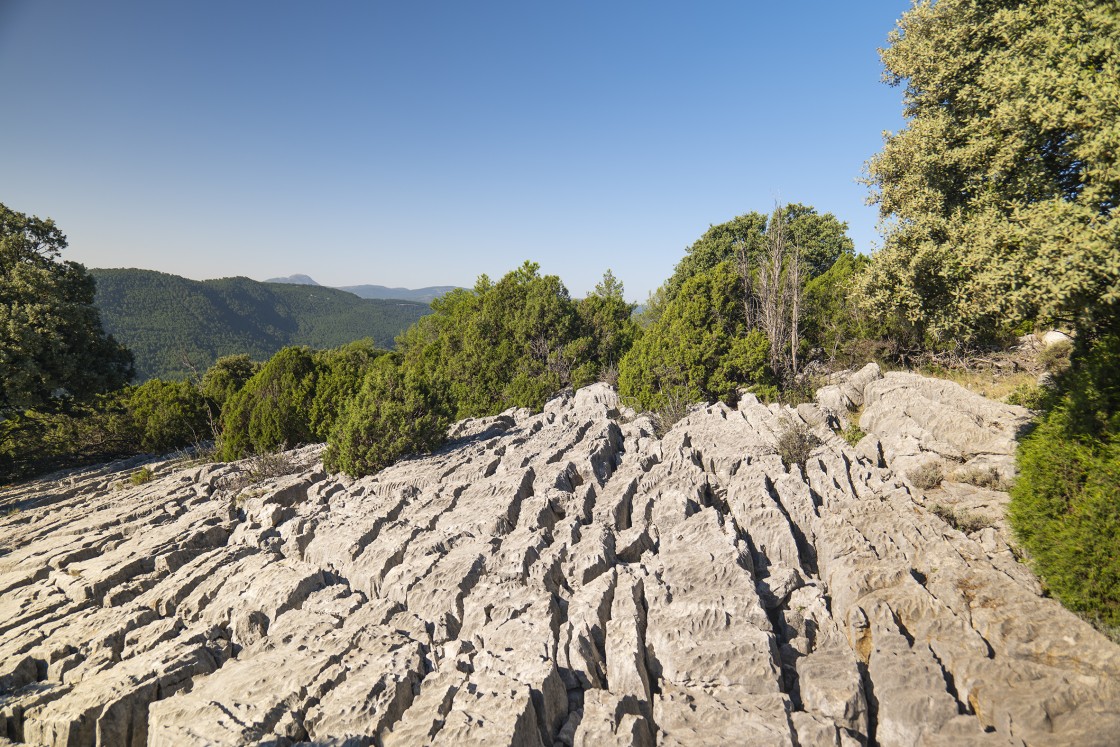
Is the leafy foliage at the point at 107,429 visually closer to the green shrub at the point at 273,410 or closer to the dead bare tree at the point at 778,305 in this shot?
the green shrub at the point at 273,410

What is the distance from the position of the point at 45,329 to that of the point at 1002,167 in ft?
92.8

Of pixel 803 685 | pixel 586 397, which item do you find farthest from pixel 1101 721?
pixel 586 397

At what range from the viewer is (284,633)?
23.9 feet

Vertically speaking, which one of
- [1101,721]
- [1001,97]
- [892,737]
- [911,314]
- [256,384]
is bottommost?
[892,737]

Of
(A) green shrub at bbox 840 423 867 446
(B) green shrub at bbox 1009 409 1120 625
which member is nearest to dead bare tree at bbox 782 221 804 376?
(A) green shrub at bbox 840 423 867 446

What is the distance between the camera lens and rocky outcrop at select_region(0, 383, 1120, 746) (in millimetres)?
5438

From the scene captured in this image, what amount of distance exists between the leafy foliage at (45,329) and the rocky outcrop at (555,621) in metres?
8.70

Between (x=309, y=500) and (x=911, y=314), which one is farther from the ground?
(x=911, y=314)

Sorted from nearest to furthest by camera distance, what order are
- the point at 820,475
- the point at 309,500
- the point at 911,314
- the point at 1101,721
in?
the point at 1101,721, the point at 820,475, the point at 911,314, the point at 309,500

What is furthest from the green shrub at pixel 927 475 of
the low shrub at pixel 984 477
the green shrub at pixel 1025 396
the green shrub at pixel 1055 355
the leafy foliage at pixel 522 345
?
the leafy foliage at pixel 522 345

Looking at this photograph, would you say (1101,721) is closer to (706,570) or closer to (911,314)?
(706,570)

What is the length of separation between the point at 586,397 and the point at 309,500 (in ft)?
38.0

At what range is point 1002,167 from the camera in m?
8.51

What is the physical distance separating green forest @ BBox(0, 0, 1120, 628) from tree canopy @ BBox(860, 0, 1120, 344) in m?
0.04
